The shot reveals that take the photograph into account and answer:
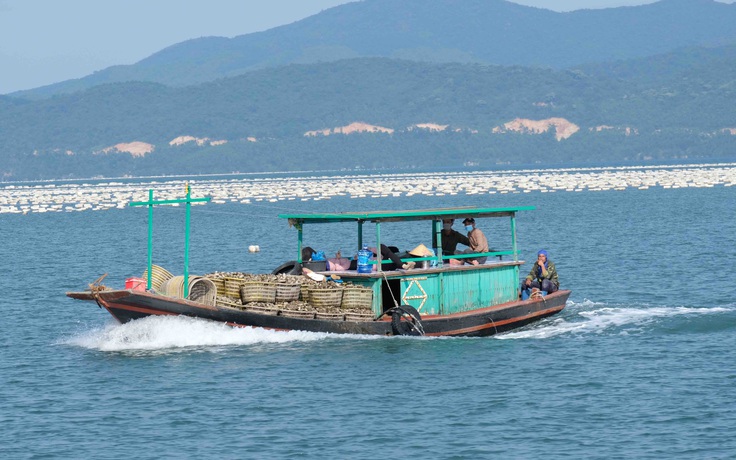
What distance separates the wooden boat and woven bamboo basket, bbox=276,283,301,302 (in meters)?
0.19

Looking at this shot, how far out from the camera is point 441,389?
2600 cm

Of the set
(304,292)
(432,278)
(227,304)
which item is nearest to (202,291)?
(227,304)

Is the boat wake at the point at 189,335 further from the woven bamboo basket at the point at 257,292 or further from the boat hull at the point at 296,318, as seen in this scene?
the woven bamboo basket at the point at 257,292

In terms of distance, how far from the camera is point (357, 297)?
30.1 meters

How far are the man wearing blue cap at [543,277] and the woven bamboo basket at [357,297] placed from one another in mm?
5413

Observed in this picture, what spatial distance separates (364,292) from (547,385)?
5724 mm

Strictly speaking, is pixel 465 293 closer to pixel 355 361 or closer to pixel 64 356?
pixel 355 361

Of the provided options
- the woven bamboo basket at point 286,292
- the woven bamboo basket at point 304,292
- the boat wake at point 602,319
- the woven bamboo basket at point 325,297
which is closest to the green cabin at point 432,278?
the woven bamboo basket at point 325,297

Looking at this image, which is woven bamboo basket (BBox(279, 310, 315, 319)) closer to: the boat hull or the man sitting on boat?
the boat hull

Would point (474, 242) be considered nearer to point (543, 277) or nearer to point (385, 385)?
point (543, 277)

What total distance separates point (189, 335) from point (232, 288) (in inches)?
59.3

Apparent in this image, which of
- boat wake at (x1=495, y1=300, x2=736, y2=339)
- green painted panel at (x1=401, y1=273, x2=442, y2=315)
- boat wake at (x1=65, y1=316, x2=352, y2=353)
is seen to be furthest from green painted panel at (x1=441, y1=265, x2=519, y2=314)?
boat wake at (x1=65, y1=316, x2=352, y2=353)

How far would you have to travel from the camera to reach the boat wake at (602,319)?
32812 millimetres

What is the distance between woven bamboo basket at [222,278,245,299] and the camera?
29812 mm
